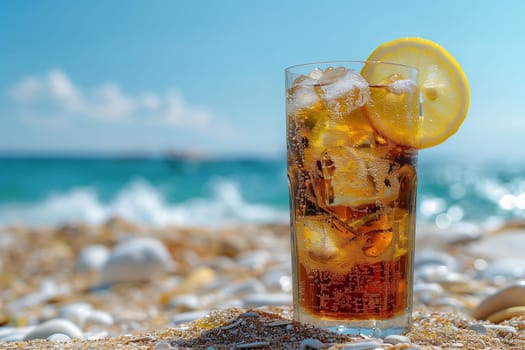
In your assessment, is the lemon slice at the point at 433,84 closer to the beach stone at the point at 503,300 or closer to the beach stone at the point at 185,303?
the beach stone at the point at 503,300

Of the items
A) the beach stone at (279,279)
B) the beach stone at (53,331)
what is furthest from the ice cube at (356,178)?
the beach stone at (279,279)

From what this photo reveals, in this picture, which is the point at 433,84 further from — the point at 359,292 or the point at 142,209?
the point at 142,209

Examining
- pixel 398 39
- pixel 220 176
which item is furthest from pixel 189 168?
pixel 398 39

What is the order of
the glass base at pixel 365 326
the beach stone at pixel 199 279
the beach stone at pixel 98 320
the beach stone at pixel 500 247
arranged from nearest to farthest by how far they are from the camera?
the glass base at pixel 365 326 → the beach stone at pixel 98 320 → the beach stone at pixel 199 279 → the beach stone at pixel 500 247

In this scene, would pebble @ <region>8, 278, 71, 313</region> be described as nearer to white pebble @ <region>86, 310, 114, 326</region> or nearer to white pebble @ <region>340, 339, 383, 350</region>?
white pebble @ <region>86, 310, 114, 326</region>

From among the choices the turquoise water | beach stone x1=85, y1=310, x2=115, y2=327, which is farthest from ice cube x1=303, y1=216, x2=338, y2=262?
the turquoise water

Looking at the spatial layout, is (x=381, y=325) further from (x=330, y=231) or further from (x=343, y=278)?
(x=330, y=231)
